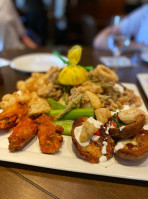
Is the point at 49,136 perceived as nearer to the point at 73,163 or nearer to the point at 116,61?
the point at 73,163

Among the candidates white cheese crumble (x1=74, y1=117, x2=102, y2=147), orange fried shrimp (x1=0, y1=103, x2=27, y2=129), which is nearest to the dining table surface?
white cheese crumble (x1=74, y1=117, x2=102, y2=147)

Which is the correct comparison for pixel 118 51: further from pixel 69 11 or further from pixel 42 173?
pixel 69 11

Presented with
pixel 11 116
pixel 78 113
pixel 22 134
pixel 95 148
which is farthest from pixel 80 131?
pixel 11 116

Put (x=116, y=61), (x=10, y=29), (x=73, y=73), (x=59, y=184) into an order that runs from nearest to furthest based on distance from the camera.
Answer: (x=59, y=184) → (x=73, y=73) → (x=116, y=61) → (x=10, y=29)

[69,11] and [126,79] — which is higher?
[69,11]

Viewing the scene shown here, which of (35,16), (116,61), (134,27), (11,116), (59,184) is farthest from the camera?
(35,16)

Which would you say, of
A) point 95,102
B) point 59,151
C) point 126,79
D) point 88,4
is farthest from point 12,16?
point 88,4

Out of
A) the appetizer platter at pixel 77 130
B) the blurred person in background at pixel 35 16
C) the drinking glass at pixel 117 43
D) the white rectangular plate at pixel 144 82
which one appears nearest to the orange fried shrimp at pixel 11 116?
the appetizer platter at pixel 77 130
